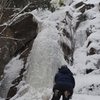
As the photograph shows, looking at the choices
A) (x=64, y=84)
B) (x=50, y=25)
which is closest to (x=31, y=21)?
(x=50, y=25)

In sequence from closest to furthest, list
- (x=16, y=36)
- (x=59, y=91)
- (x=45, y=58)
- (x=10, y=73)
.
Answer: (x=59, y=91), (x=45, y=58), (x=10, y=73), (x=16, y=36)

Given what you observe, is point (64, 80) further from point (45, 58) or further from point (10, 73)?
point (10, 73)

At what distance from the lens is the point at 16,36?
740 inches

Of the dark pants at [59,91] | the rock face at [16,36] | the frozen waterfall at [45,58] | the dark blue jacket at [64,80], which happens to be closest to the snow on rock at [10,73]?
the rock face at [16,36]

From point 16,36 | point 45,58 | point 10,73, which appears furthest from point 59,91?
point 16,36

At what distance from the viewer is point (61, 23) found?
19938mm

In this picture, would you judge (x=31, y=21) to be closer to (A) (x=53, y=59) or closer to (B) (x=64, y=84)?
(A) (x=53, y=59)

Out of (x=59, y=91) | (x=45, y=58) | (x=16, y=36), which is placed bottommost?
(x=45, y=58)

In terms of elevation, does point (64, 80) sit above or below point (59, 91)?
above

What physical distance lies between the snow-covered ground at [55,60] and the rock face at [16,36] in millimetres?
519

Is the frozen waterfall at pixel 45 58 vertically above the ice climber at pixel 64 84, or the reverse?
the ice climber at pixel 64 84

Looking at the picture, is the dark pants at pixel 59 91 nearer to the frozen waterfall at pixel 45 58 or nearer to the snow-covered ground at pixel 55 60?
the snow-covered ground at pixel 55 60

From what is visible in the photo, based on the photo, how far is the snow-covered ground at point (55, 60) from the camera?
15.4 metres

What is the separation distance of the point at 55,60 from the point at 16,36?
3.30m
